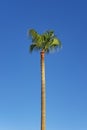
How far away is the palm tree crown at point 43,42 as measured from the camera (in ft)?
162

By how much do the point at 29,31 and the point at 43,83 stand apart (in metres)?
5.71

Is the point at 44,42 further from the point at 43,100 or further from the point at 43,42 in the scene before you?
the point at 43,100

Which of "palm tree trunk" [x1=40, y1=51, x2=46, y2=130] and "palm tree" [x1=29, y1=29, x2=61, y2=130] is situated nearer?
"palm tree trunk" [x1=40, y1=51, x2=46, y2=130]

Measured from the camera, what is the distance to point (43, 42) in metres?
49.5

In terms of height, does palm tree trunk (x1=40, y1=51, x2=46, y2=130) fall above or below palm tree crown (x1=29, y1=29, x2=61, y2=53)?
below

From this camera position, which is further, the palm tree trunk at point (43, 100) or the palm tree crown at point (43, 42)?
the palm tree crown at point (43, 42)

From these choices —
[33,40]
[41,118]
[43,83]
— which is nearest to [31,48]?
[33,40]

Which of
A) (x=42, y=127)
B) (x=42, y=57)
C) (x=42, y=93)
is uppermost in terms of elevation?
(x=42, y=57)

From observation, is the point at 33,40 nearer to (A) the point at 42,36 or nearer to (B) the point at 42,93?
(A) the point at 42,36

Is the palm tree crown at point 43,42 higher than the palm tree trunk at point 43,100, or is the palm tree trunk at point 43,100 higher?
the palm tree crown at point 43,42

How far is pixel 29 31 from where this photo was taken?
4969cm

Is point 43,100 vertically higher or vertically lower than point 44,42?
lower

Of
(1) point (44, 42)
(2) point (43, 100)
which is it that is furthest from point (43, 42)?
(2) point (43, 100)

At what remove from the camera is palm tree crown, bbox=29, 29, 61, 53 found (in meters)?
49.5
